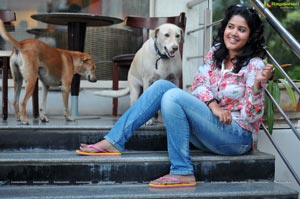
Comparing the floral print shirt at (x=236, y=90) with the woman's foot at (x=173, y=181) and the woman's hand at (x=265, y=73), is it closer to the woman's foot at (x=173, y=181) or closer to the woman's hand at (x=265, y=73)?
the woman's hand at (x=265, y=73)

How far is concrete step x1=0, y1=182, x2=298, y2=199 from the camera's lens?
8.43 ft

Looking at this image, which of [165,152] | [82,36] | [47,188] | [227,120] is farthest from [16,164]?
[82,36]

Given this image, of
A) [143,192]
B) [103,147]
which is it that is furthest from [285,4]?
[143,192]

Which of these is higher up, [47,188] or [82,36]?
[82,36]

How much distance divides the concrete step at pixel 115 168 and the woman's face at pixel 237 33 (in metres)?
0.70

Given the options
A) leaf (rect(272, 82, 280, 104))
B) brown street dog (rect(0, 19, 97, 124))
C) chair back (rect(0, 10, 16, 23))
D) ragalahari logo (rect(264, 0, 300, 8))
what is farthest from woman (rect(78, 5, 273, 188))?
ragalahari logo (rect(264, 0, 300, 8))

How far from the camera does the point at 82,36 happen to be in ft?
14.3

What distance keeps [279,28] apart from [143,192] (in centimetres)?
122

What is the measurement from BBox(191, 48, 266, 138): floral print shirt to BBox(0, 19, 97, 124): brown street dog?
1.32m

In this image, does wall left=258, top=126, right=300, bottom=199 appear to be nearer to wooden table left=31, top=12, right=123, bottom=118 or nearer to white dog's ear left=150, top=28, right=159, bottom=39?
white dog's ear left=150, top=28, right=159, bottom=39

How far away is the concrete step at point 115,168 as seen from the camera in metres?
2.83

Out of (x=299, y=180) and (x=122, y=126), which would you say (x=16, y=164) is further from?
(x=299, y=180)

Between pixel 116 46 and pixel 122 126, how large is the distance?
284 cm

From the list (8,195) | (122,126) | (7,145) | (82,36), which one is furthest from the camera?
(82,36)
